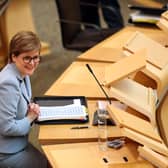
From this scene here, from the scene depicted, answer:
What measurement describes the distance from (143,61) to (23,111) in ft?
2.13

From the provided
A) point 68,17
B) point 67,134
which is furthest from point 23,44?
point 68,17

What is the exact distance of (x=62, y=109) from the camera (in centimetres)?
238

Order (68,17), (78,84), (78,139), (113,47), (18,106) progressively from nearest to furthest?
(78,139) → (18,106) → (78,84) → (113,47) → (68,17)

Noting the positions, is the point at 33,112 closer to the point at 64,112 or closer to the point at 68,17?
the point at 64,112

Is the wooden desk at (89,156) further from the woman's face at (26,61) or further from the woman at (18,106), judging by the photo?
the woman's face at (26,61)

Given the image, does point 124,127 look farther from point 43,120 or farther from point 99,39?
point 99,39

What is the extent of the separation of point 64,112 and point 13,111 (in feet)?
0.87

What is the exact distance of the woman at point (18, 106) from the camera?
7.32 feet

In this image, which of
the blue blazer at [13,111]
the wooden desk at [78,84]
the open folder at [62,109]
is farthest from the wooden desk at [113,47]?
the blue blazer at [13,111]

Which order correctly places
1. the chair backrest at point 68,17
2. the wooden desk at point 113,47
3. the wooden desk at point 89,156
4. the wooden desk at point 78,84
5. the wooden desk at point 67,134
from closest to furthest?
the wooden desk at point 89,156, the wooden desk at point 67,134, the wooden desk at point 78,84, the wooden desk at point 113,47, the chair backrest at point 68,17

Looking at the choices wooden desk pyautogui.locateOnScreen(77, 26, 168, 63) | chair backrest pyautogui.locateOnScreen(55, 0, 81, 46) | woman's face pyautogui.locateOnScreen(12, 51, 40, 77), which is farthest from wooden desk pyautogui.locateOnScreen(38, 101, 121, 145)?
chair backrest pyautogui.locateOnScreen(55, 0, 81, 46)

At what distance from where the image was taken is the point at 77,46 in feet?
12.6

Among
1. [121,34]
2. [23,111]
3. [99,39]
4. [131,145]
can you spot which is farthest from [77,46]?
[131,145]

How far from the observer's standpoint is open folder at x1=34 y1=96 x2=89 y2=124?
229 cm
